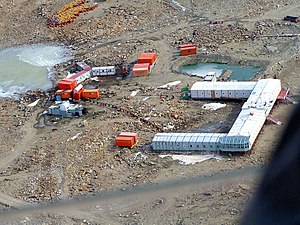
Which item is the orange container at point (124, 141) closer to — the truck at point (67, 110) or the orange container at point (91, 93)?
the truck at point (67, 110)

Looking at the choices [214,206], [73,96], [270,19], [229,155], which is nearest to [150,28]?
[270,19]

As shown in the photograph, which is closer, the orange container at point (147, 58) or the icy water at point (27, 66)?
the orange container at point (147, 58)

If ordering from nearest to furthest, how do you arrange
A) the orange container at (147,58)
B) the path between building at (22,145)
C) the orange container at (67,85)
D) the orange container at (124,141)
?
the orange container at (124,141), the path between building at (22,145), the orange container at (67,85), the orange container at (147,58)

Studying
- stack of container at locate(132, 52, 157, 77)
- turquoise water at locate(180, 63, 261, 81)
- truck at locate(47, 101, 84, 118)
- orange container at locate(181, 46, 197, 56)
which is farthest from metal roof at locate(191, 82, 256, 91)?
truck at locate(47, 101, 84, 118)

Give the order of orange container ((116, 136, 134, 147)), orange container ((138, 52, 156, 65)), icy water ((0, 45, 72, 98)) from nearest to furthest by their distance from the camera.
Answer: orange container ((116, 136, 134, 147)) → orange container ((138, 52, 156, 65)) → icy water ((0, 45, 72, 98))

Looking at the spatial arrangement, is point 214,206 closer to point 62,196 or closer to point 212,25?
point 62,196

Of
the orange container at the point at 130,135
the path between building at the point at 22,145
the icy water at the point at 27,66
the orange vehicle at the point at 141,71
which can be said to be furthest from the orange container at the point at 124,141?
the icy water at the point at 27,66

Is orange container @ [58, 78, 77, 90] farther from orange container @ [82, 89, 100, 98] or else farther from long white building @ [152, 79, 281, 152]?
long white building @ [152, 79, 281, 152]

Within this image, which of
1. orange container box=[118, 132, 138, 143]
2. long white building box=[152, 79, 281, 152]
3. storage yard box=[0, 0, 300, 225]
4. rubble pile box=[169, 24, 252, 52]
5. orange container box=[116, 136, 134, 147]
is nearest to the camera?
storage yard box=[0, 0, 300, 225]
